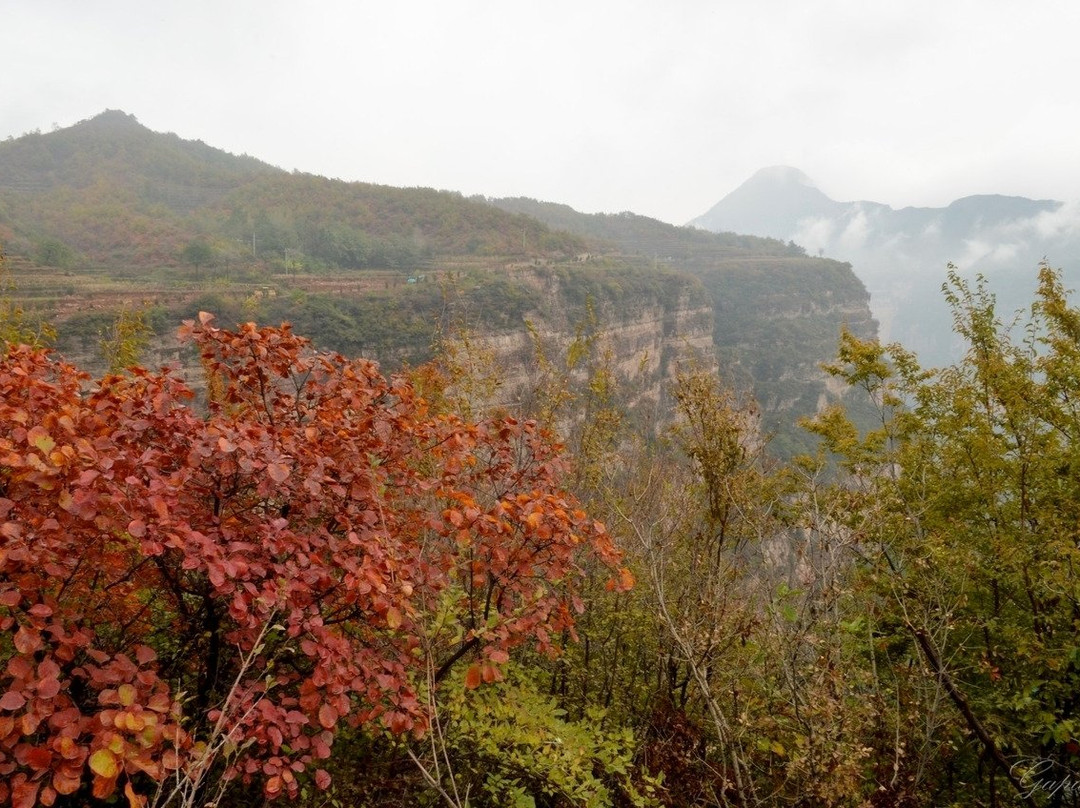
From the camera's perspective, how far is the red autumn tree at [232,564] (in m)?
2.48

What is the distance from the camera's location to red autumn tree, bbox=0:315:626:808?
2.48m

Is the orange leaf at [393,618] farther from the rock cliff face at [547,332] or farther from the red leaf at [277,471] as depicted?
the rock cliff face at [547,332]

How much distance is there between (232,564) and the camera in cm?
263

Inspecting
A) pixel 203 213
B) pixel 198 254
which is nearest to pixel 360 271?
pixel 198 254

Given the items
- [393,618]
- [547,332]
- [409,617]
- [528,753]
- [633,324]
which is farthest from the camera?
[633,324]

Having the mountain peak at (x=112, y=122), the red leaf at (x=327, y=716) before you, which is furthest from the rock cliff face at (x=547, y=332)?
the mountain peak at (x=112, y=122)

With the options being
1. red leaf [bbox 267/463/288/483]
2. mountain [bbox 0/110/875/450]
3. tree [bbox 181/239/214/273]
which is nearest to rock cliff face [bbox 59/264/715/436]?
mountain [bbox 0/110/875/450]

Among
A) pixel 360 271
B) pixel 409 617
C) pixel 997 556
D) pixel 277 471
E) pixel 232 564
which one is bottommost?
pixel 997 556

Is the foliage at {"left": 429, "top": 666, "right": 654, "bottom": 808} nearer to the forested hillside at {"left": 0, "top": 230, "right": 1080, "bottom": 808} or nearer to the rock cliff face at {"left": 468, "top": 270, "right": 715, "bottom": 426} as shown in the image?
the forested hillside at {"left": 0, "top": 230, "right": 1080, "bottom": 808}

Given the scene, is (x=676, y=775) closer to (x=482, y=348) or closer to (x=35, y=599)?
(x=35, y=599)

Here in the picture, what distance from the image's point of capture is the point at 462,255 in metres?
67.1

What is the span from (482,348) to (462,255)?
195 ft

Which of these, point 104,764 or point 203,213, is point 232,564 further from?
point 203,213

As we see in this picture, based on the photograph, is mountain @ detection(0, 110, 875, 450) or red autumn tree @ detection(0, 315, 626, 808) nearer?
red autumn tree @ detection(0, 315, 626, 808)
